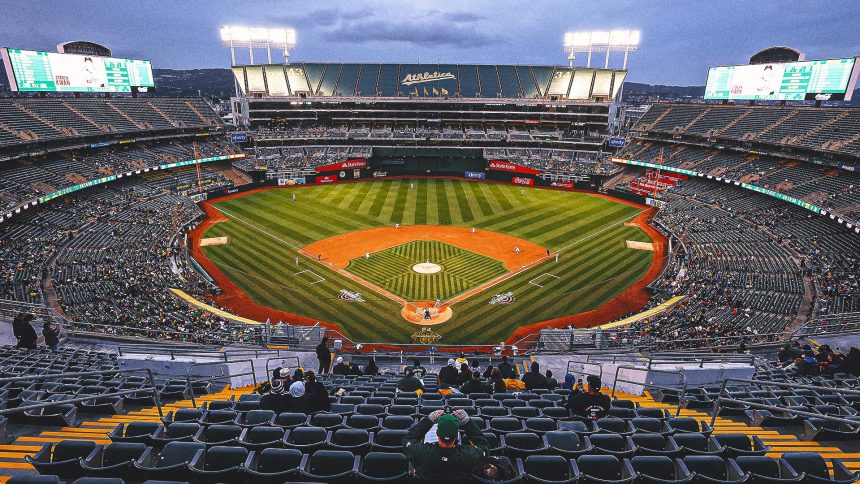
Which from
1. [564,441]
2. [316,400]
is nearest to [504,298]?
[316,400]

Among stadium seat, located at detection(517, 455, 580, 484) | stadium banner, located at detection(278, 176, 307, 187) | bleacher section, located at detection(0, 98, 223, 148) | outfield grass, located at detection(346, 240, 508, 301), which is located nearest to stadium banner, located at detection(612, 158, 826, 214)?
outfield grass, located at detection(346, 240, 508, 301)

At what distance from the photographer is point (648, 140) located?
218 ft

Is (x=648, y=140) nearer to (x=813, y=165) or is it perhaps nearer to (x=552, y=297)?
(x=813, y=165)

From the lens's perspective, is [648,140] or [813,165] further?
[648,140]

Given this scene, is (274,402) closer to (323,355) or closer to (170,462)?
(170,462)

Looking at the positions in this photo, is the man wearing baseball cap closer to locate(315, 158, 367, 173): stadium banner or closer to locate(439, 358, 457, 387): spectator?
locate(439, 358, 457, 387): spectator

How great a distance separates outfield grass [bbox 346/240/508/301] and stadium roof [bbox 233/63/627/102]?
148ft

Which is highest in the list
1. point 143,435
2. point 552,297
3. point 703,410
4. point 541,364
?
point 143,435

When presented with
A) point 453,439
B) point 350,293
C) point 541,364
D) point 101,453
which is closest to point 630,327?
point 541,364

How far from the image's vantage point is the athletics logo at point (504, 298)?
3100 cm

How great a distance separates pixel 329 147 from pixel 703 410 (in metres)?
68.9

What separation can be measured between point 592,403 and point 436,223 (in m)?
40.2

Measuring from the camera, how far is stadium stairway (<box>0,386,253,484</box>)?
670cm

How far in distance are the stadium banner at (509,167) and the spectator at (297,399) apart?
202ft
